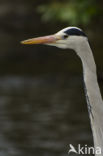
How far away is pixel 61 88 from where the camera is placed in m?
12.8

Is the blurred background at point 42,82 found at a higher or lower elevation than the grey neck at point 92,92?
higher

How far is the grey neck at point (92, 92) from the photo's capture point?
5426mm

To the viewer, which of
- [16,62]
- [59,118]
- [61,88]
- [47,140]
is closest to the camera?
[47,140]

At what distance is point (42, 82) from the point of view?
43.3 feet

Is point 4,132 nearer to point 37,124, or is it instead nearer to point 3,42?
point 37,124

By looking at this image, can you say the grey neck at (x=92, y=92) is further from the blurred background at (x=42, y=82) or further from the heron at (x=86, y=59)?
the blurred background at (x=42, y=82)

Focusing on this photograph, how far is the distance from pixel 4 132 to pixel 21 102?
1891 millimetres

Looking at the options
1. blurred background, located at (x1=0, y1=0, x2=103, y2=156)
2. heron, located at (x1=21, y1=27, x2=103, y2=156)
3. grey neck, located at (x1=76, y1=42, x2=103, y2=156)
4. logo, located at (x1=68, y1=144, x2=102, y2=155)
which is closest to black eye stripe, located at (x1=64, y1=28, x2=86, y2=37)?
heron, located at (x1=21, y1=27, x2=103, y2=156)

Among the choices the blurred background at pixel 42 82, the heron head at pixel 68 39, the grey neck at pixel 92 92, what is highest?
the blurred background at pixel 42 82

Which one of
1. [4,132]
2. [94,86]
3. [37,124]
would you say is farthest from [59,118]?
[94,86]

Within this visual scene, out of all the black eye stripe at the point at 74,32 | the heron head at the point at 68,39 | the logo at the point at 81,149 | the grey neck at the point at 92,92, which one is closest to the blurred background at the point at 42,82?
the logo at the point at 81,149

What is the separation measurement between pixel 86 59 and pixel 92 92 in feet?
1.04

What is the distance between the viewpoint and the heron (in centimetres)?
541

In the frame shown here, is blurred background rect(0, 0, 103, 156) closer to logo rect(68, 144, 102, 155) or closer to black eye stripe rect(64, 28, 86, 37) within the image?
logo rect(68, 144, 102, 155)
